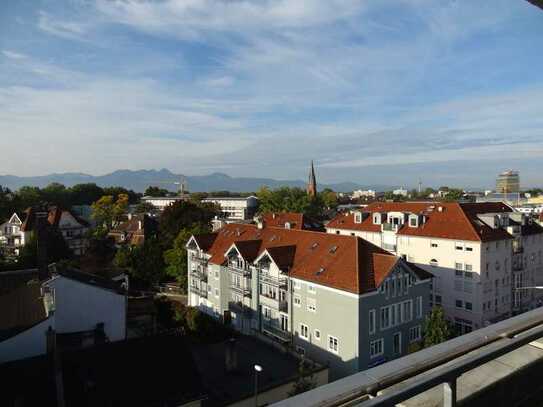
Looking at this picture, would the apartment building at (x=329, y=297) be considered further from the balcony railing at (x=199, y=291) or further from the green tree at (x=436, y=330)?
the balcony railing at (x=199, y=291)

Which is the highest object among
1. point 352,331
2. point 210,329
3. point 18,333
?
point 18,333

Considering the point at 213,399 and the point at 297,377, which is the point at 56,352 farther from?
the point at 297,377

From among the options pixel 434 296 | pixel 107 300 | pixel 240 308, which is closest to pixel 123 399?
→ pixel 107 300

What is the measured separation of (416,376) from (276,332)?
2592 cm

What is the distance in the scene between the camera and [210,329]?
1056 inches

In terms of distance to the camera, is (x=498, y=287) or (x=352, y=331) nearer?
(x=352, y=331)

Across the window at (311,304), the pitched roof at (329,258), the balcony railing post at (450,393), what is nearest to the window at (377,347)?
the pitched roof at (329,258)

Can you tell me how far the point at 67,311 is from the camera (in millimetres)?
21266

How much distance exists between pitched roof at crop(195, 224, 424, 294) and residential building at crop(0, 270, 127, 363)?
10539 millimetres

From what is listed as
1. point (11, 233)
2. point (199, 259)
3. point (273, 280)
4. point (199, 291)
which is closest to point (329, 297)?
point (273, 280)

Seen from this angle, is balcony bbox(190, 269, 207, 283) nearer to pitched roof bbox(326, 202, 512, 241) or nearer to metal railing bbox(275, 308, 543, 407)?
pitched roof bbox(326, 202, 512, 241)

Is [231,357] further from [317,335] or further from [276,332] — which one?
[276,332]

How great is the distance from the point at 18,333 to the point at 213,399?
9.08 meters

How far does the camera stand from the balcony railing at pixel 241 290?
29.4m
